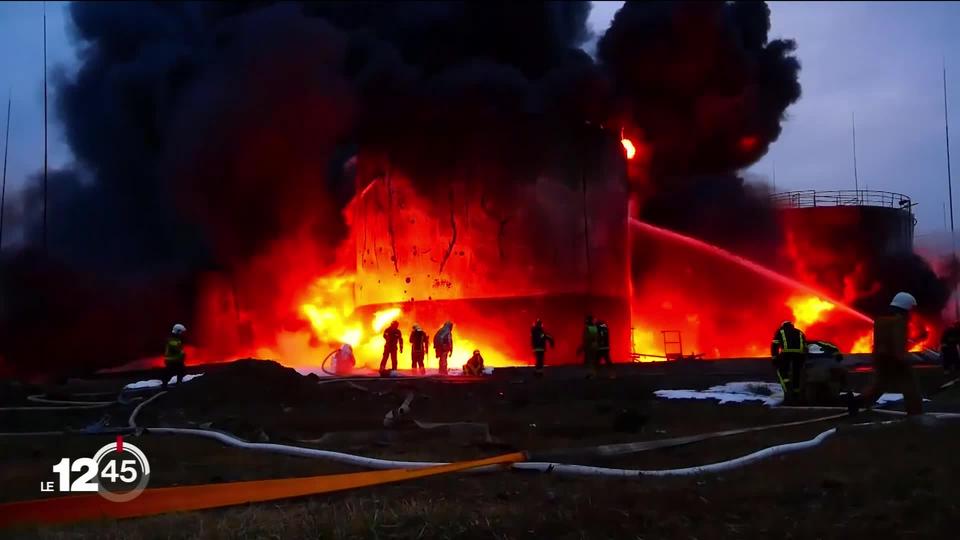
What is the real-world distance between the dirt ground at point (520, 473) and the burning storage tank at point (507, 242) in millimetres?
10021

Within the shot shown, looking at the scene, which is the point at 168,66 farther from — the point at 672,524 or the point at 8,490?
the point at 672,524

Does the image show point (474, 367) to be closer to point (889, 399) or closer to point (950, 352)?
point (950, 352)

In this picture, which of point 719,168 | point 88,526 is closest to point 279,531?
point 88,526

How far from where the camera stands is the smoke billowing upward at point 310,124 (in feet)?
81.1

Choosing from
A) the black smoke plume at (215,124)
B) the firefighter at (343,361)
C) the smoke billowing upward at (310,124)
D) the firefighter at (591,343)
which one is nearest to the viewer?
the firefighter at (591,343)

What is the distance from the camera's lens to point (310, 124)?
27.2 meters

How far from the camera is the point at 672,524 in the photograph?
4371 mm

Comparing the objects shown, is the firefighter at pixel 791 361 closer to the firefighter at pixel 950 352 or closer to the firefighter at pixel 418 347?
Answer: the firefighter at pixel 950 352

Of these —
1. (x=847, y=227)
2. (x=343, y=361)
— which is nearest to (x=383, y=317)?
(x=343, y=361)

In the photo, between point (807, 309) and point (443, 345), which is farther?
point (807, 309)

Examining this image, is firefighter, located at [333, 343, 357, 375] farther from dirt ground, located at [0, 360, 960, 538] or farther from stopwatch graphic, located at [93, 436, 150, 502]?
stopwatch graphic, located at [93, 436, 150, 502]

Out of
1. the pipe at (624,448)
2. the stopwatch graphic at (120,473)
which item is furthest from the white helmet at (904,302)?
the stopwatch graphic at (120,473)

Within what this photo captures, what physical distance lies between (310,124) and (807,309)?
1788 cm

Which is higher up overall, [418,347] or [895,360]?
[418,347]
